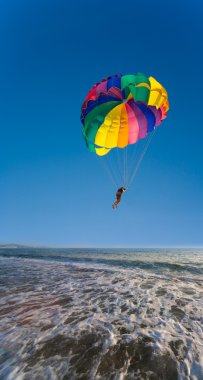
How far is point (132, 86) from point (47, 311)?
1187 cm

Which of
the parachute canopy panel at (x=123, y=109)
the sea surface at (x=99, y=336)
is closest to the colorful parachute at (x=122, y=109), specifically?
the parachute canopy panel at (x=123, y=109)

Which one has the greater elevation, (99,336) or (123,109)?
(123,109)

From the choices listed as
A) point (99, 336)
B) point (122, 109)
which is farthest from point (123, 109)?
point (99, 336)

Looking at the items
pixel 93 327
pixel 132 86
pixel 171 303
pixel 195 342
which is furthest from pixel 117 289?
pixel 132 86

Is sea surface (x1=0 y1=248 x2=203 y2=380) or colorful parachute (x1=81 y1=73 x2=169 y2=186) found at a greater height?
colorful parachute (x1=81 y1=73 x2=169 y2=186)

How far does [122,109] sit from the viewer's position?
13195 mm

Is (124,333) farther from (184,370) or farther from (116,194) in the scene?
(116,194)

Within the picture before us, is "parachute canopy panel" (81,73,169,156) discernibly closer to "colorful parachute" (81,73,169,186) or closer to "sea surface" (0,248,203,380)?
"colorful parachute" (81,73,169,186)

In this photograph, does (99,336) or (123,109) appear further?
(123,109)

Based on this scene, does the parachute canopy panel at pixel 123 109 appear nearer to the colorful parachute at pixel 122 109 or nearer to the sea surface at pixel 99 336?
the colorful parachute at pixel 122 109

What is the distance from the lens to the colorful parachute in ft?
41.4

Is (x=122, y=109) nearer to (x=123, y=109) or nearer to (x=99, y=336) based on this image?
(x=123, y=109)

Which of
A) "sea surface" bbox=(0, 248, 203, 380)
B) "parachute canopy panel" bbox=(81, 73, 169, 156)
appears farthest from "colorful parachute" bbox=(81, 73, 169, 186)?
"sea surface" bbox=(0, 248, 203, 380)

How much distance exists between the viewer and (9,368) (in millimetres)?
3465
